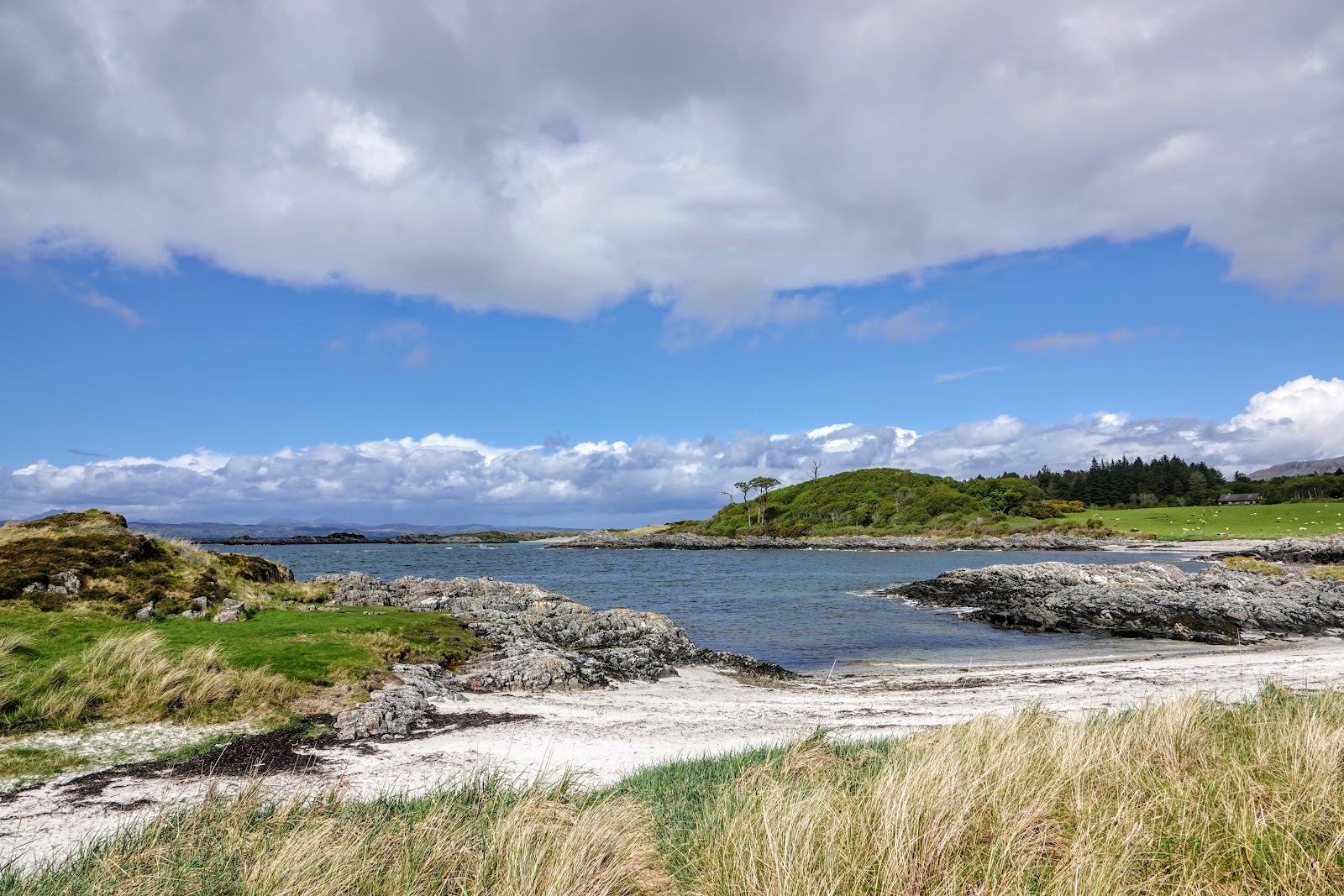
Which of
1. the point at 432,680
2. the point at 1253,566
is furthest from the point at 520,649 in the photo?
the point at 1253,566

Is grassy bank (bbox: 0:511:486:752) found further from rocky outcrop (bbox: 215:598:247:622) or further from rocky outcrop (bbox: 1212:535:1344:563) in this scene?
rocky outcrop (bbox: 1212:535:1344:563)

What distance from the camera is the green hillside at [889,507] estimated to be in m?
122

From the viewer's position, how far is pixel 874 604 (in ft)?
121

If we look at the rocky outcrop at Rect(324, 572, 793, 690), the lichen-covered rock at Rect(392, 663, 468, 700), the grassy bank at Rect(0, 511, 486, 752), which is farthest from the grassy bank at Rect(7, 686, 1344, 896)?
the rocky outcrop at Rect(324, 572, 793, 690)

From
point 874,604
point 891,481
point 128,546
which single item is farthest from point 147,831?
point 891,481

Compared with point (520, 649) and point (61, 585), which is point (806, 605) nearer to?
point (520, 649)

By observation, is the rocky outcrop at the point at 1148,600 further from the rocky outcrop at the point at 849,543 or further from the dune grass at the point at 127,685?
the rocky outcrop at the point at 849,543

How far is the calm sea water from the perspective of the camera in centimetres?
2372

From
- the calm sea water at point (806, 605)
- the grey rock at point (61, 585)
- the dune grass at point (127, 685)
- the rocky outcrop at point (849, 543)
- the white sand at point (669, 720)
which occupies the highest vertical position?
the grey rock at point (61, 585)

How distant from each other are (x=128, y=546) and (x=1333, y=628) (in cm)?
4229

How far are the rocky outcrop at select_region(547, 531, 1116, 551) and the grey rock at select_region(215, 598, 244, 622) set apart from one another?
291 ft

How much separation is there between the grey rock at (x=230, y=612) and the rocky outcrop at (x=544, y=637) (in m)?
5.44

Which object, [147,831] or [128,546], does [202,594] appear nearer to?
[128,546]

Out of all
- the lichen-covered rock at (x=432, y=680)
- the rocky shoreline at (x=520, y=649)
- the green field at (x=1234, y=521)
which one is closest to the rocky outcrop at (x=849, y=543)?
the green field at (x=1234, y=521)
